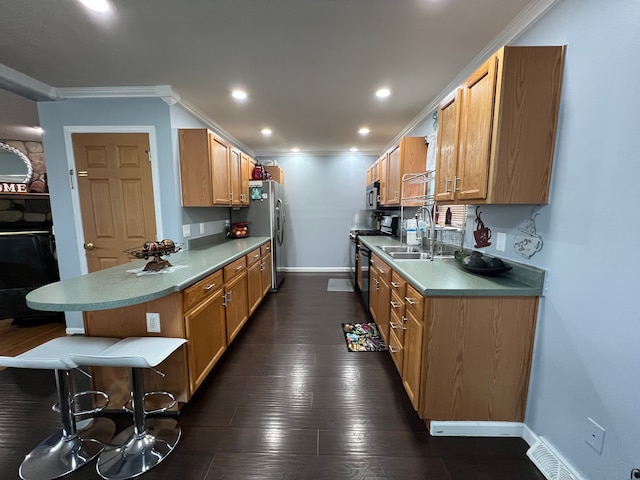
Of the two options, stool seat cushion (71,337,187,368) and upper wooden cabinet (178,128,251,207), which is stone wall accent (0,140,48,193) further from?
stool seat cushion (71,337,187,368)

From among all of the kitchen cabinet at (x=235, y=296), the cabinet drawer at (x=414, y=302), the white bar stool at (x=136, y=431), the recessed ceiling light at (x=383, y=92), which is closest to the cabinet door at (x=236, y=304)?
the kitchen cabinet at (x=235, y=296)

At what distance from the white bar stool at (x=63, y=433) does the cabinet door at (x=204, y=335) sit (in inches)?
17.2

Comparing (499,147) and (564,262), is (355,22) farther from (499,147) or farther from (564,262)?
(564,262)

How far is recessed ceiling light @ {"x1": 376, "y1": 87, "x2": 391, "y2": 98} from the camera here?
262 cm

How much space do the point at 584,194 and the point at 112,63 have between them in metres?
3.42

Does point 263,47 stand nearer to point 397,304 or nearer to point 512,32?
point 512,32

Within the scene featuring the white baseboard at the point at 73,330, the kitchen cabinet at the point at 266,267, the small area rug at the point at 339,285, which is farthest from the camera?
the small area rug at the point at 339,285

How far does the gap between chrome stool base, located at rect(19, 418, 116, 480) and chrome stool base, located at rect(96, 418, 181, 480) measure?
3.7 inches

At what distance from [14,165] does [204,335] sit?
185 inches

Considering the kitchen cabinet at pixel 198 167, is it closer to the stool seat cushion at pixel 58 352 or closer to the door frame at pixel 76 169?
the door frame at pixel 76 169

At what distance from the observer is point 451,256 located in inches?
95.8

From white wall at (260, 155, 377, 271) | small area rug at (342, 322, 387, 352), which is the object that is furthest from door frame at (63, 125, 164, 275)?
white wall at (260, 155, 377, 271)

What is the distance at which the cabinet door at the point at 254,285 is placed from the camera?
311 centimetres

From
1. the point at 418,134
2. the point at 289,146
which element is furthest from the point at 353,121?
the point at 289,146
